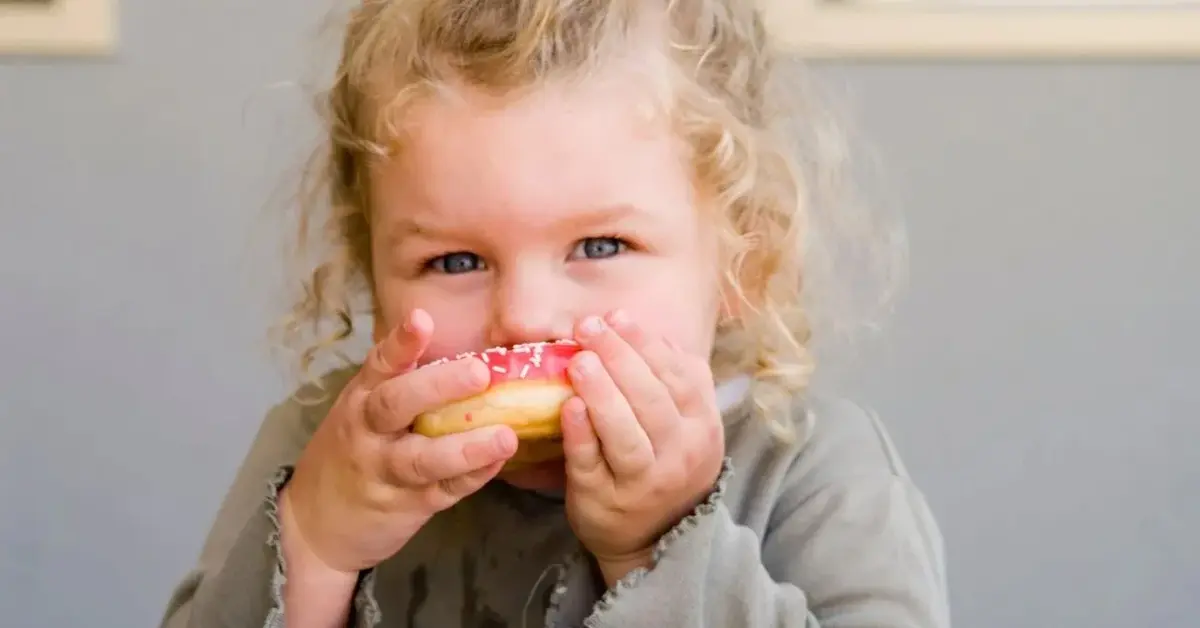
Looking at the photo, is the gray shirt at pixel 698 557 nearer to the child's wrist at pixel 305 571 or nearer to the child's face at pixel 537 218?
the child's wrist at pixel 305 571

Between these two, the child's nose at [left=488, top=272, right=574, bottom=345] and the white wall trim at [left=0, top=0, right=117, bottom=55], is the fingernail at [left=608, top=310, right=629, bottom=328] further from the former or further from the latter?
the white wall trim at [left=0, top=0, right=117, bottom=55]

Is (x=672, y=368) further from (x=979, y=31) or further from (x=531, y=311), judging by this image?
(x=979, y=31)

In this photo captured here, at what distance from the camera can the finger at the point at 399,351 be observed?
0.57 meters

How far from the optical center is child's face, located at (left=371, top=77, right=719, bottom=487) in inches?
24.6

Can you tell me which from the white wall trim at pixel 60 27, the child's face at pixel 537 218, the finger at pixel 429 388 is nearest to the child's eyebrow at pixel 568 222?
the child's face at pixel 537 218

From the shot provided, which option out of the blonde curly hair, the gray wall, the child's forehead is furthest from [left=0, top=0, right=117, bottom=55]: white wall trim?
the child's forehead

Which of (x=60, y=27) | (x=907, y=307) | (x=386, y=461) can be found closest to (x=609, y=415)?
(x=386, y=461)

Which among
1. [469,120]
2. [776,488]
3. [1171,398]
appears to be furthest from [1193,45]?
[469,120]

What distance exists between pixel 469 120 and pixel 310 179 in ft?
1.13

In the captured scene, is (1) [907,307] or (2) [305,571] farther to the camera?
(1) [907,307]

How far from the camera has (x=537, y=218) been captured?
63cm

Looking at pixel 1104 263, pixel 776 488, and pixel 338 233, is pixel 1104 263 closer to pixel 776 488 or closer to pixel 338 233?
pixel 776 488

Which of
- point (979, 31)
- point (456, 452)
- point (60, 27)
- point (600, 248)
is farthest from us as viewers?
point (60, 27)

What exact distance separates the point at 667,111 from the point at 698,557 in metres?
0.27
